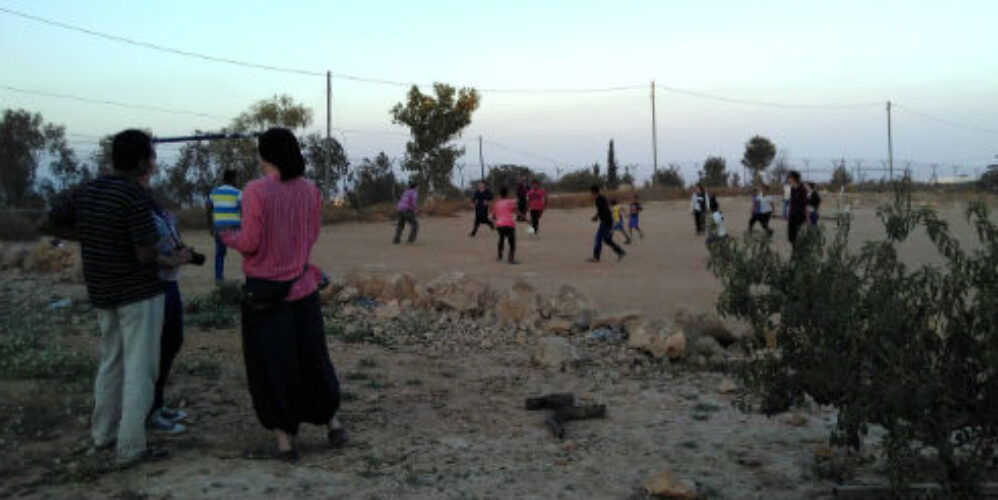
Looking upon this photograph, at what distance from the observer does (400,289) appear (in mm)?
9750

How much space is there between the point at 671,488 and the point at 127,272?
108 inches

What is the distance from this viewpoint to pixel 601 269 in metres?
15.0

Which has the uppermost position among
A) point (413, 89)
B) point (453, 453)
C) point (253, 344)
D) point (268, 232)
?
point (413, 89)

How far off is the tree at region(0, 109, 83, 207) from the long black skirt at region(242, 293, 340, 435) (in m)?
29.4

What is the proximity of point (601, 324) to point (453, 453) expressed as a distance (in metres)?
3.72

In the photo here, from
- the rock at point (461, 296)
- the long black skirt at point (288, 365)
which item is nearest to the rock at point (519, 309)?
the rock at point (461, 296)

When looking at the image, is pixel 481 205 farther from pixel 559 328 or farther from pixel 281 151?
pixel 281 151

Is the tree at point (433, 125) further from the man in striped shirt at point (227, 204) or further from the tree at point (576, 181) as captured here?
the man in striped shirt at point (227, 204)

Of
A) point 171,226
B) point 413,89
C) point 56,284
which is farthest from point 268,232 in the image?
point 413,89

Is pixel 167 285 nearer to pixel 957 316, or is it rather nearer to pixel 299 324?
pixel 299 324

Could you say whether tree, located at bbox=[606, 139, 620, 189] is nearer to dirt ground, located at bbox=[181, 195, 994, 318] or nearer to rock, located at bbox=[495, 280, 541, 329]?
dirt ground, located at bbox=[181, 195, 994, 318]

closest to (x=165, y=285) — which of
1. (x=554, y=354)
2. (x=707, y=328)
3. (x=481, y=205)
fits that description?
(x=554, y=354)

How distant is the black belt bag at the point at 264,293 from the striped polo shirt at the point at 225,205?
20.3 ft

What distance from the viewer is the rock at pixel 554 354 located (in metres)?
7.04
